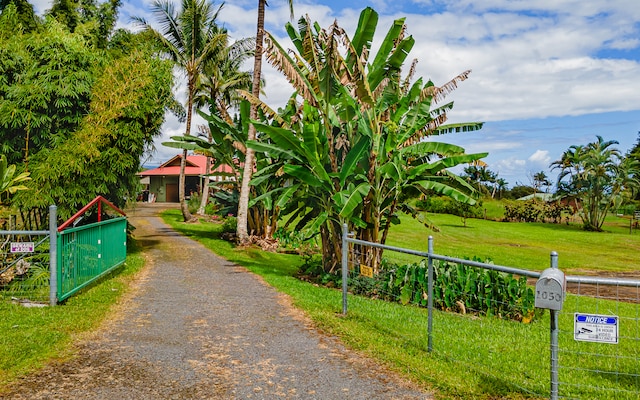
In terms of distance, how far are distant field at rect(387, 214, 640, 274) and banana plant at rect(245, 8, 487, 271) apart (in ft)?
18.9

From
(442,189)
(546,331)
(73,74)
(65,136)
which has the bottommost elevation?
(546,331)

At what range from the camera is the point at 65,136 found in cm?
1446

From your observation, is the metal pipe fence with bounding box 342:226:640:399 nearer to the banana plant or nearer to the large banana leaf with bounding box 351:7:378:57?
the banana plant

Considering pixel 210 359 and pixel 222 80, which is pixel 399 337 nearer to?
pixel 210 359

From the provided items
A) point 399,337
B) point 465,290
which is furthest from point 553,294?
point 465,290

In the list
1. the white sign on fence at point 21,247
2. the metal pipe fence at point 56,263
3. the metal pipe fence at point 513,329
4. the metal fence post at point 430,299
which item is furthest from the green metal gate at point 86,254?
the metal fence post at point 430,299

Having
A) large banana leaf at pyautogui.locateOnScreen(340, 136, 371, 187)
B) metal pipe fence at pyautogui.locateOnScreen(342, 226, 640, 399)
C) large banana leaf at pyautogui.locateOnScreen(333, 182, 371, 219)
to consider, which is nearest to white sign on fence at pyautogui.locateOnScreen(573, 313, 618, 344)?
metal pipe fence at pyautogui.locateOnScreen(342, 226, 640, 399)

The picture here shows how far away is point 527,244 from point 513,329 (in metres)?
21.4

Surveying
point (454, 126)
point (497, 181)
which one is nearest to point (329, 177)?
point (454, 126)

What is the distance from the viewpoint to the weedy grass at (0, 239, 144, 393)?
20.2 ft

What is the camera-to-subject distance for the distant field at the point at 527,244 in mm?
21156

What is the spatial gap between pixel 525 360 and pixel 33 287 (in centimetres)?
896

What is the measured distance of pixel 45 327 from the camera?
771 centimetres

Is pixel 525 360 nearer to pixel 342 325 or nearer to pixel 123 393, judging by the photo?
pixel 342 325
